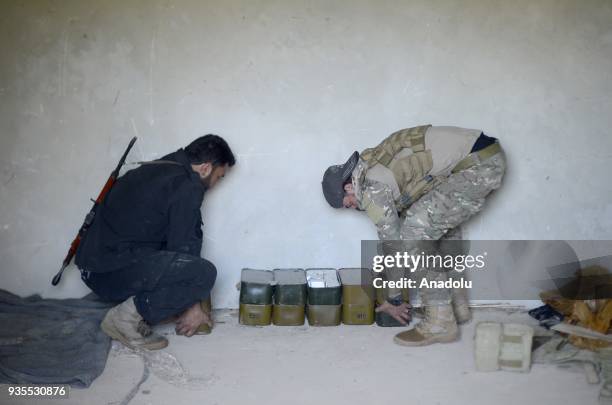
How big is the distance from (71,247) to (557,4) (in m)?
3.26

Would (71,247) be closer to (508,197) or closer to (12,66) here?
(12,66)

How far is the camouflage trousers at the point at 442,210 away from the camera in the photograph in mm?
4008

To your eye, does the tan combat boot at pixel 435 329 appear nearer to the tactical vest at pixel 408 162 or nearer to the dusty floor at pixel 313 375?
the dusty floor at pixel 313 375

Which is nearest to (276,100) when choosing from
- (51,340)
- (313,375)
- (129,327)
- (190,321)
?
(190,321)

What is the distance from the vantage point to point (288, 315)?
430 centimetres

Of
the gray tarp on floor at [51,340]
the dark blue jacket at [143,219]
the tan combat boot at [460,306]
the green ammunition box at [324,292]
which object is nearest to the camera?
the gray tarp on floor at [51,340]

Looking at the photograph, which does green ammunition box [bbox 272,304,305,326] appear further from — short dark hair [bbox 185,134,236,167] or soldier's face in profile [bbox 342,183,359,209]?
short dark hair [bbox 185,134,236,167]

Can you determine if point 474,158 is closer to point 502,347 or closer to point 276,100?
point 502,347

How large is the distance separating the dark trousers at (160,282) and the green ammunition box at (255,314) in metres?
0.39

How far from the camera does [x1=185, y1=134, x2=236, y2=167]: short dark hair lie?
157 inches

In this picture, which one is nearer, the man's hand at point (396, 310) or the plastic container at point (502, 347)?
the plastic container at point (502, 347)

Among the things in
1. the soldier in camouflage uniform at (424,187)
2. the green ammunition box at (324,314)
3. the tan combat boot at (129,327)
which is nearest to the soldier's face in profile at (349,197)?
the soldier in camouflage uniform at (424,187)

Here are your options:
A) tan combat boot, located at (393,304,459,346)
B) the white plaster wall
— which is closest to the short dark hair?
the white plaster wall

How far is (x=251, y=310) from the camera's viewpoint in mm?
4289
